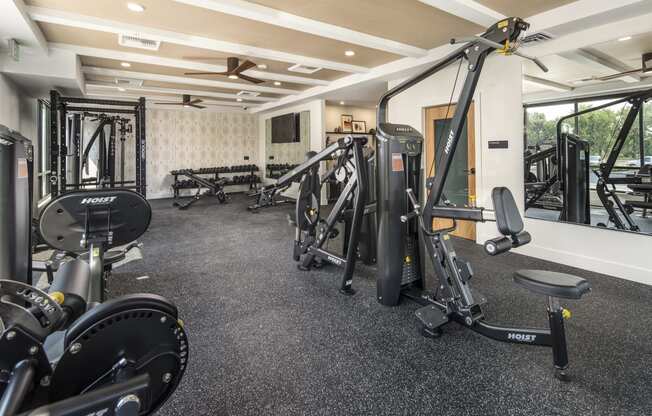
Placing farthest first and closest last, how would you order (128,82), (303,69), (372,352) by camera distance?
1. (128,82)
2. (303,69)
3. (372,352)

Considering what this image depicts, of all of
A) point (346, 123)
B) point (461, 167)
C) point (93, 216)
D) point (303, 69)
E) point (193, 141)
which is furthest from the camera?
point (193, 141)

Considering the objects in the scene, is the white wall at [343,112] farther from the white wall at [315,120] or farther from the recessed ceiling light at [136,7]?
the recessed ceiling light at [136,7]

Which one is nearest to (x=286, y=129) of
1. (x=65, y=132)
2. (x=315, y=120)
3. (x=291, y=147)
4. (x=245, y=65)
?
(x=291, y=147)

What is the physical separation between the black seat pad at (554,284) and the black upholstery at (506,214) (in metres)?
0.25

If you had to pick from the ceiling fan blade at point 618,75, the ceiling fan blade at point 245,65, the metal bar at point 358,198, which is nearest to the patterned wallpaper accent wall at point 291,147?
the ceiling fan blade at point 245,65

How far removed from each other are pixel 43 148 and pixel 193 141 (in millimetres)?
4399

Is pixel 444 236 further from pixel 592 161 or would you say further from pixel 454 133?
pixel 592 161

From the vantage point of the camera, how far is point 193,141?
10.7m

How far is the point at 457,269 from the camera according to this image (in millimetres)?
2398

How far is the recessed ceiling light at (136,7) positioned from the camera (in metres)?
3.52

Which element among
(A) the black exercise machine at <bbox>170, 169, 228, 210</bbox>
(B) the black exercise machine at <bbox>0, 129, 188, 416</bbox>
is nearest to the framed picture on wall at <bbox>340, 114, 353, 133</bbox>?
(A) the black exercise machine at <bbox>170, 169, 228, 210</bbox>

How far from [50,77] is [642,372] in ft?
22.5

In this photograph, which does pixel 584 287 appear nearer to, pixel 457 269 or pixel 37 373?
pixel 457 269

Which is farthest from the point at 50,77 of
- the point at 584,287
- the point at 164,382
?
the point at 584,287
